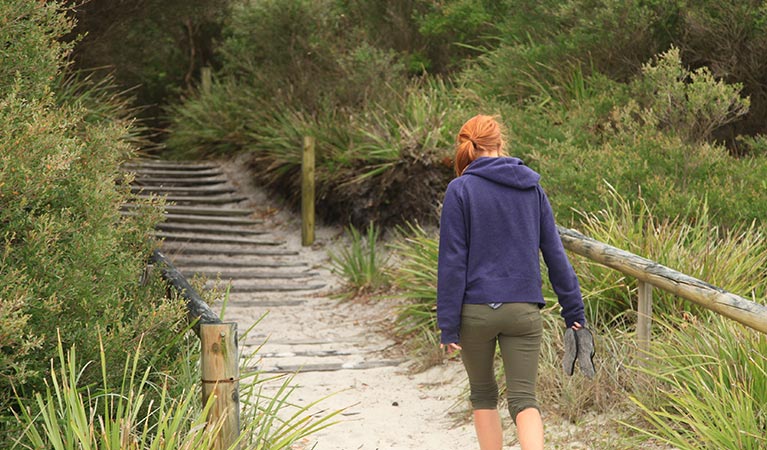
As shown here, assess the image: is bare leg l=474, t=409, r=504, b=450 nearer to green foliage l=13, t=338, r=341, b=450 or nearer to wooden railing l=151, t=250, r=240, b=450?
green foliage l=13, t=338, r=341, b=450

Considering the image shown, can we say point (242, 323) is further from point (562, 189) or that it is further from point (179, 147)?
point (179, 147)

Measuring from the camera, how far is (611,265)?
16.2 ft

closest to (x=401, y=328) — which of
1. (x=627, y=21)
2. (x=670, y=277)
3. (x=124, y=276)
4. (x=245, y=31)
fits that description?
(x=670, y=277)

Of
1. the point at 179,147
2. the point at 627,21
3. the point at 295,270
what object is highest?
the point at 627,21

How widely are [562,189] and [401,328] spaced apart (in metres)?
1.95

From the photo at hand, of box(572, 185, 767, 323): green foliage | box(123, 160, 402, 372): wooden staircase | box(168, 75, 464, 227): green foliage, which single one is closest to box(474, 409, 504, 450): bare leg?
box(572, 185, 767, 323): green foliage

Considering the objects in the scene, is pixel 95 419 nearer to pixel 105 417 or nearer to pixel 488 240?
pixel 105 417

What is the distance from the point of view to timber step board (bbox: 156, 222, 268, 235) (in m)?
12.2

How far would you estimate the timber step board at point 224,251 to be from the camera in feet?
36.8

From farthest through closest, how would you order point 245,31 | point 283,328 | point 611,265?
point 245,31 < point 283,328 < point 611,265

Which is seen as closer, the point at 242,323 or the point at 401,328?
the point at 401,328

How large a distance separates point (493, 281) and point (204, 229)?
30.3ft

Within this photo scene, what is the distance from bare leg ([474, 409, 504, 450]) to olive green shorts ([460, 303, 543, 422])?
116 mm

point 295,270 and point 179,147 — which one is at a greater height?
point 179,147
